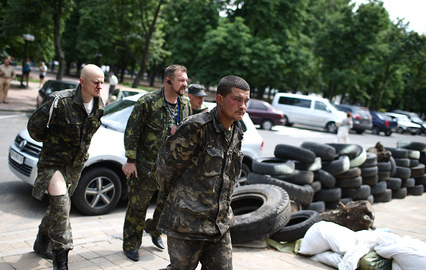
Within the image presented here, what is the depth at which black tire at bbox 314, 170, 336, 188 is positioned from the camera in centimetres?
661

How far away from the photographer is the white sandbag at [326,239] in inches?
174

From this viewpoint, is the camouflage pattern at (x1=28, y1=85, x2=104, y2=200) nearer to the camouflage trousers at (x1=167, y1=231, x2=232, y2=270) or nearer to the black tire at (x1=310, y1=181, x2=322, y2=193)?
the camouflage trousers at (x1=167, y1=231, x2=232, y2=270)

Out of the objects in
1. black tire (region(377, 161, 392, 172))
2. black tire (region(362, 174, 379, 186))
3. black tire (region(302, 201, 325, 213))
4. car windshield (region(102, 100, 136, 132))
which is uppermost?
car windshield (region(102, 100, 136, 132))

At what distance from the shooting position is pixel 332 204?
22.4 ft

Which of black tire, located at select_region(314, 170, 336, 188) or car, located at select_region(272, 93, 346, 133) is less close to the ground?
car, located at select_region(272, 93, 346, 133)

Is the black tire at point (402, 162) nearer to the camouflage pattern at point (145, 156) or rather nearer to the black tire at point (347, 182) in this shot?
the black tire at point (347, 182)

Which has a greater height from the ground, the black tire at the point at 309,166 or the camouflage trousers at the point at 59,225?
the black tire at the point at 309,166

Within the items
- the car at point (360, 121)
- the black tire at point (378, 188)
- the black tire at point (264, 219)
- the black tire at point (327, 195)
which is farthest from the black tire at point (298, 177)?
the car at point (360, 121)

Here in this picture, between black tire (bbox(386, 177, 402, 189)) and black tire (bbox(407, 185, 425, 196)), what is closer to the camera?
black tire (bbox(386, 177, 402, 189))

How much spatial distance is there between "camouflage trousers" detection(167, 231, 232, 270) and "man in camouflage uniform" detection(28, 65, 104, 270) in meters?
1.23

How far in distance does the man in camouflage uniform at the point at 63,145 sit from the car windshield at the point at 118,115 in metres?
2.67

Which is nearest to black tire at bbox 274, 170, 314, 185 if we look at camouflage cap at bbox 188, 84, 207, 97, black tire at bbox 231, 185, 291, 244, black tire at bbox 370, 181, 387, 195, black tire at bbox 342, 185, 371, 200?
black tire at bbox 231, 185, 291, 244

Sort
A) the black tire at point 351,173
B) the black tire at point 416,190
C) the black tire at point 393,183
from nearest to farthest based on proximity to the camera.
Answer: the black tire at point 351,173 < the black tire at point 393,183 < the black tire at point 416,190

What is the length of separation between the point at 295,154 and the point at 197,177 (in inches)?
165
